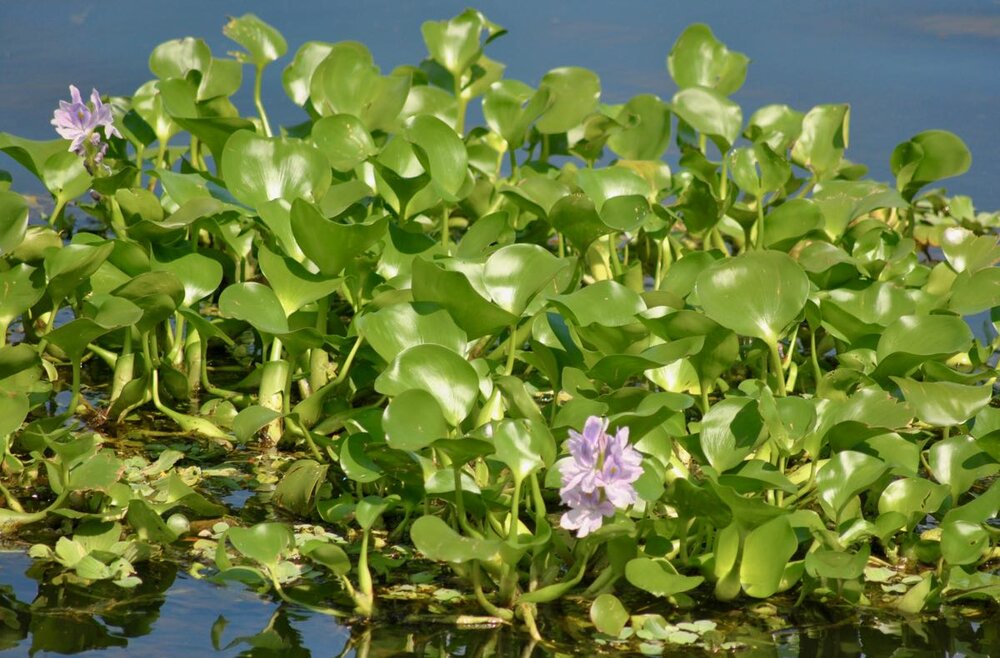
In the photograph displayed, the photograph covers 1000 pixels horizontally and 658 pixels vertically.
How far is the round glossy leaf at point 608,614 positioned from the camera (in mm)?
1399

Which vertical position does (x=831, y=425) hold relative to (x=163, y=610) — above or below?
above

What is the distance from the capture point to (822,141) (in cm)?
262

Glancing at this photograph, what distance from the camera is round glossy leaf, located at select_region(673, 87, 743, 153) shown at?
2.48 m

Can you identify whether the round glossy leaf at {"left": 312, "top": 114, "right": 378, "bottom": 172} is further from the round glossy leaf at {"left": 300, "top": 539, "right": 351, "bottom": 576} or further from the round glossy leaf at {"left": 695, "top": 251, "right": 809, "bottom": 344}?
the round glossy leaf at {"left": 300, "top": 539, "right": 351, "bottom": 576}

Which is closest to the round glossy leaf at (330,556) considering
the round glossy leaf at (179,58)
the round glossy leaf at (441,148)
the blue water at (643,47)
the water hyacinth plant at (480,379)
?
the water hyacinth plant at (480,379)

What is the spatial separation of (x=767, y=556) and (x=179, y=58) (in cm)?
157

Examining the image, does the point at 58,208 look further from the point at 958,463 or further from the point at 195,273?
the point at 958,463

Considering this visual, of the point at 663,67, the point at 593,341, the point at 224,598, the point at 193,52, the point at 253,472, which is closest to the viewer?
the point at 224,598

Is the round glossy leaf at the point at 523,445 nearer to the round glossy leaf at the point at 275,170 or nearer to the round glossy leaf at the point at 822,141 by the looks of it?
the round glossy leaf at the point at 275,170

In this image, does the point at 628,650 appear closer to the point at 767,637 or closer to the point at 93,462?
the point at 767,637

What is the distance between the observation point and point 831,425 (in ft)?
5.28

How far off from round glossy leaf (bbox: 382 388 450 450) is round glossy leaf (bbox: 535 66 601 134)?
137 cm

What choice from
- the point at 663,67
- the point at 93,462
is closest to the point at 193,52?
the point at 93,462

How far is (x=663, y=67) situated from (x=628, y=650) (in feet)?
9.04
